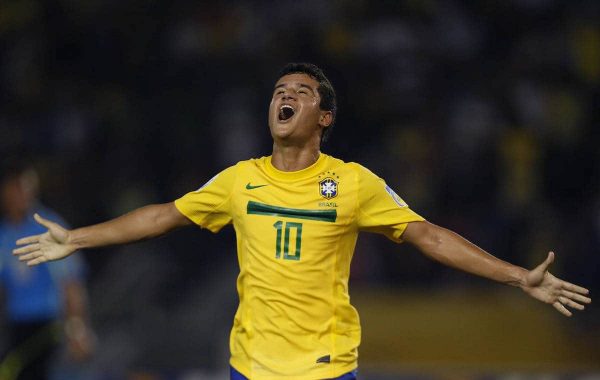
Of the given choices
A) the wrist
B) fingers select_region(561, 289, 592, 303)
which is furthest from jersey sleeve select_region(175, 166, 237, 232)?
fingers select_region(561, 289, 592, 303)

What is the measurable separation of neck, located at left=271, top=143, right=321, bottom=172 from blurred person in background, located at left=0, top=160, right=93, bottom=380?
3.48 metres

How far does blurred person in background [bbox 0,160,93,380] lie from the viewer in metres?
8.16

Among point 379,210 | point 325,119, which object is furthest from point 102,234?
point 379,210

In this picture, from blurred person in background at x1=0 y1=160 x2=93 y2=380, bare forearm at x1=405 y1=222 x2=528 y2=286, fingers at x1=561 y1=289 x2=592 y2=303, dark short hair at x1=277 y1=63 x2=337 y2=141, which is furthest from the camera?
blurred person in background at x1=0 y1=160 x2=93 y2=380

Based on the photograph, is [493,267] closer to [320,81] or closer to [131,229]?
[320,81]

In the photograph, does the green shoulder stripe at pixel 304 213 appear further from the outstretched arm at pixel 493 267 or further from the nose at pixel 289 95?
the nose at pixel 289 95

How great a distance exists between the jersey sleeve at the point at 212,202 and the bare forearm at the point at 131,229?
6cm

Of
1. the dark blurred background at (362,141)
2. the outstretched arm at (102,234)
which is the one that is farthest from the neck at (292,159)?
the dark blurred background at (362,141)

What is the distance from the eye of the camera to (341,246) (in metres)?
5.08

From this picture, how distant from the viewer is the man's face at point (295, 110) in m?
5.14

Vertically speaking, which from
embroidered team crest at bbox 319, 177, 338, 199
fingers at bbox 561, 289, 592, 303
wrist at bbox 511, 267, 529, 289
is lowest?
fingers at bbox 561, 289, 592, 303

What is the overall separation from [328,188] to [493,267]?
826mm

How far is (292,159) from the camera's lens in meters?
A: 5.22

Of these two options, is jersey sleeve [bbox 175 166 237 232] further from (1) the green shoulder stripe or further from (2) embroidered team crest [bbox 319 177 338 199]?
(2) embroidered team crest [bbox 319 177 338 199]
